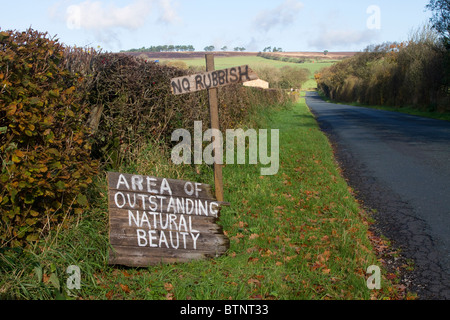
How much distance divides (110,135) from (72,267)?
9.92ft

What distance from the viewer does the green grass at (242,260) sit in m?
3.73

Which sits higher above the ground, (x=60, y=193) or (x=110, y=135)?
(x=110, y=135)

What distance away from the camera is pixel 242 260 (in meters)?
4.54

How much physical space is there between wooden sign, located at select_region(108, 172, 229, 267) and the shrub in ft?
1.56

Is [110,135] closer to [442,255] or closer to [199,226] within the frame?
[199,226]

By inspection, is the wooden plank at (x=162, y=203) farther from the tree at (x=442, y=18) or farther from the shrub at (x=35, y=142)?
the tree at (x=442, y=18)

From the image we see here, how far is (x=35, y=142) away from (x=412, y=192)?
638cm

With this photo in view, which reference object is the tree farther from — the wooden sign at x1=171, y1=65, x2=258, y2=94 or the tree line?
the wooden sign at x1=171, y1=65, x2=258, y2=94

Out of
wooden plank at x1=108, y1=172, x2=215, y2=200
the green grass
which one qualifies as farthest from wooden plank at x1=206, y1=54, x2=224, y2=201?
wooden plank at x1=108, y1=172, x2=215, y2=200

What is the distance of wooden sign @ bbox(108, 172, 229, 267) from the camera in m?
4.20

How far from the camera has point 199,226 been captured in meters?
4.64
